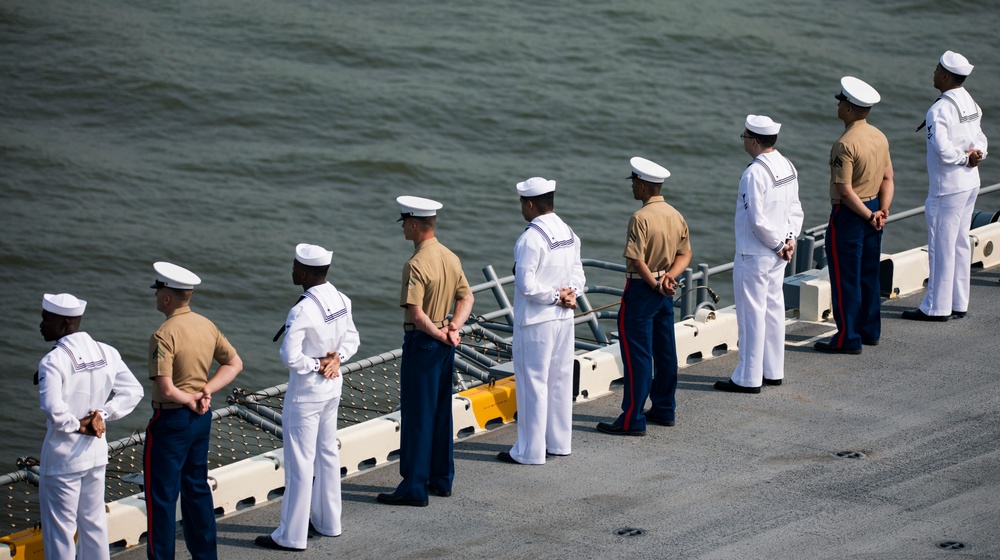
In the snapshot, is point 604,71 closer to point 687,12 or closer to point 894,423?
point 687,12

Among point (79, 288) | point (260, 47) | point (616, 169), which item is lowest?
point (79, 288)

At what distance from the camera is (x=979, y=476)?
8992 mm

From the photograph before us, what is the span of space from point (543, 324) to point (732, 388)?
2.16 m

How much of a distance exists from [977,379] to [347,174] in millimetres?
13737

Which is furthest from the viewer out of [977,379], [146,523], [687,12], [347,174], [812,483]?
[687,12]

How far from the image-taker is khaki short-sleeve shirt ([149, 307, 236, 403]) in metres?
7.50

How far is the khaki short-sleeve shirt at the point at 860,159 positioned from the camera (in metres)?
10.8

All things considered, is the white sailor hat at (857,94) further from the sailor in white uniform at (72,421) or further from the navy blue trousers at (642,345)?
the sailor in white uniform at (72,421)

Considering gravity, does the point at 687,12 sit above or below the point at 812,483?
above

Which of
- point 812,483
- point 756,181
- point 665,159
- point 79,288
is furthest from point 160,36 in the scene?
point 812,483

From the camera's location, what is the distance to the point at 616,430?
1003 cm

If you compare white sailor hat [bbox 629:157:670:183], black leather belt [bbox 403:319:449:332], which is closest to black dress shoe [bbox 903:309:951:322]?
white sailor hat [bbox 629:157:670:183]

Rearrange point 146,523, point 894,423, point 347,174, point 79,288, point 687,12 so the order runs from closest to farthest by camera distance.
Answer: point 146,523
point 894,423
point 79,288
point 347,174
point 687,12

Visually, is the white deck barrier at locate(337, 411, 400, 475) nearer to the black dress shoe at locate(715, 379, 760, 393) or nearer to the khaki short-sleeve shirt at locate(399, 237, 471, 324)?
the khaki short-sleeve shirt at locate(399, 237, 471, 324)
